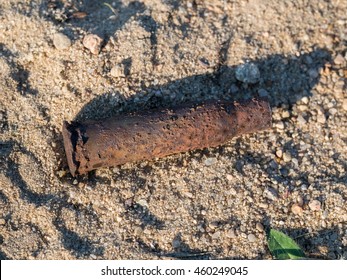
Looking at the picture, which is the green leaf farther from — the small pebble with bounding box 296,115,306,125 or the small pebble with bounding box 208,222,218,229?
the small pebble with bounding box 296,115,306,125

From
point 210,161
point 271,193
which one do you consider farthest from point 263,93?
point 271,193

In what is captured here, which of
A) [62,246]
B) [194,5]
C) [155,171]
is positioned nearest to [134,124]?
[155,171]

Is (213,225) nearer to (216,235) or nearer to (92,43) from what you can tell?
(216,235)

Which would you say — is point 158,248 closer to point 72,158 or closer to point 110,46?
point 72,158

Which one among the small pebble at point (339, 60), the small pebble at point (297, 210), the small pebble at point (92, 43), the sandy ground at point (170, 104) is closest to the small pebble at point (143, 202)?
the sandy ground at point (170, 104)

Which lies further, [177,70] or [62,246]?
[177,70]
